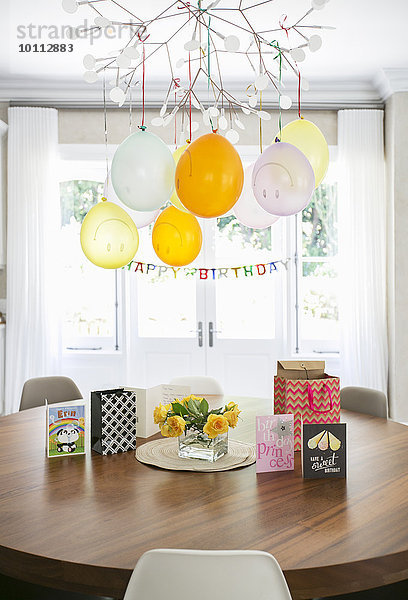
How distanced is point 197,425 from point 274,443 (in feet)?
0.80

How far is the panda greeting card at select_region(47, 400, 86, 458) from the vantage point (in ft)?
6.32

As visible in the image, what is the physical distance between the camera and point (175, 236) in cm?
236

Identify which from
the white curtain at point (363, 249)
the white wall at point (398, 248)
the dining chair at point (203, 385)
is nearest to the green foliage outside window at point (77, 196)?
the white curtain at point (363, 249)

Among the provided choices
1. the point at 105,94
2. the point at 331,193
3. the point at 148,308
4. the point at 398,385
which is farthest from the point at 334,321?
the point at 105,94

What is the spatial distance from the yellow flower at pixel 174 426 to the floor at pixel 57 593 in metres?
0.52

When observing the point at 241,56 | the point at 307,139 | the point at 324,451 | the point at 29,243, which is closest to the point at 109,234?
the point at 307,139

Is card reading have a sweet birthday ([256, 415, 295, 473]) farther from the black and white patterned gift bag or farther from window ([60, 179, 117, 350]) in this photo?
window ([60, 179, 117, 350])

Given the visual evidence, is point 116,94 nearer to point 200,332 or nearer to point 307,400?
point 307,400

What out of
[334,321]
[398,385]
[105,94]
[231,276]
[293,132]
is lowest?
[398,385]

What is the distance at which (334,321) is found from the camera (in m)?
4.89

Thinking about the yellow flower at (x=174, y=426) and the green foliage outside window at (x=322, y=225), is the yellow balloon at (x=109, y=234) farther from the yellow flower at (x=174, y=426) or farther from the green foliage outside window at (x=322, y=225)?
the green foliage outside window at (x=322, y=225)

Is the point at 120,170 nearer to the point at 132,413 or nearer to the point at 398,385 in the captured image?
the point at 132,413

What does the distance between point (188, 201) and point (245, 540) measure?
1.08 m

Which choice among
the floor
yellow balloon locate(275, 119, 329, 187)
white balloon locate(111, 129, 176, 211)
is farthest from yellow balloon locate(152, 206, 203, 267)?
the floor
